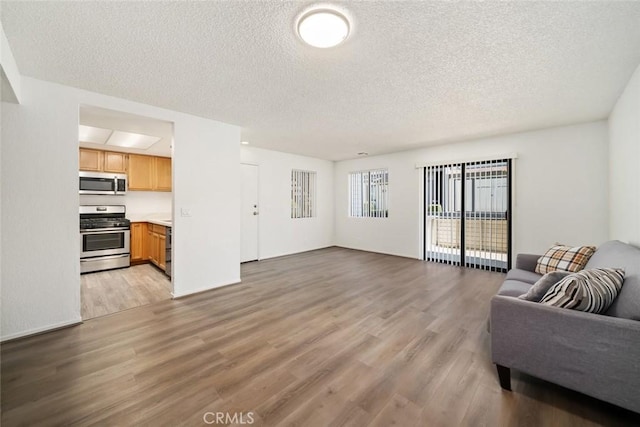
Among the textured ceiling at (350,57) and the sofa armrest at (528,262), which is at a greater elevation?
the textured ceiling at (350,57)

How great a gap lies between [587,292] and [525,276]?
1279 mm

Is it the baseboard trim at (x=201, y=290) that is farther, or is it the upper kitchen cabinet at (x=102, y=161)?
the upper kitchen cabinet at (x=102, y=161)

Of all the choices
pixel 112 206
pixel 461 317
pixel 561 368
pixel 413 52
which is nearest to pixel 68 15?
pixel 413 52

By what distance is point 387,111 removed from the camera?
10.8ft

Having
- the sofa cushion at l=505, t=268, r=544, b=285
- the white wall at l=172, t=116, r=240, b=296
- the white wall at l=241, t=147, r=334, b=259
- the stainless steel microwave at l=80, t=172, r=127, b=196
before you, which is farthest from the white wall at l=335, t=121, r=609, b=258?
the stainless steel microwave at l=80, t=172, r=127, b=196

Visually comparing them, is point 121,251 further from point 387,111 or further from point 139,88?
point 387,111

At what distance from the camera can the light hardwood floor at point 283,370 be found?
1.49 m

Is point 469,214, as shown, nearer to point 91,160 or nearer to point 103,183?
point 103,183

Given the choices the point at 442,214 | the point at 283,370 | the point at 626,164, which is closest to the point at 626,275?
the point at 626,164

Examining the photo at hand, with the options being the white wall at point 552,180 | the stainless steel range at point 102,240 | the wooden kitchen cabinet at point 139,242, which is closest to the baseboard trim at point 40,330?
the stainless steel range at point 102,240

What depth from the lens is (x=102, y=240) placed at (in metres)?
4.58

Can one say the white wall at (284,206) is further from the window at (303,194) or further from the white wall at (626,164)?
the white wall at (626,164)

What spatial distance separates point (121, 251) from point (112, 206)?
1027 millimetres

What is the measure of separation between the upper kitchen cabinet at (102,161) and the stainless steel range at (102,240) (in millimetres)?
747
